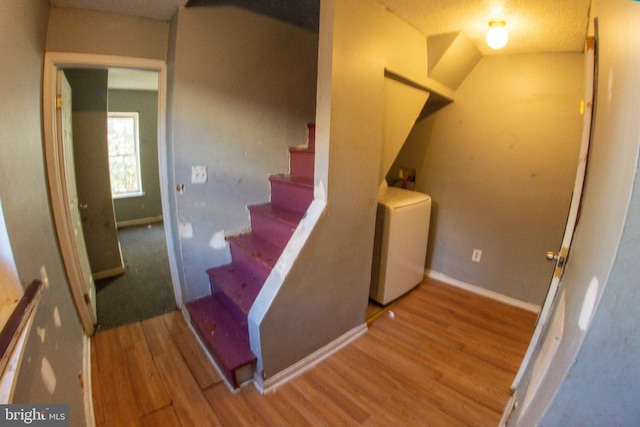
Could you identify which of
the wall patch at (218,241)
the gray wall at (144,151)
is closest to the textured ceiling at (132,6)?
the wall patch at (218,241)

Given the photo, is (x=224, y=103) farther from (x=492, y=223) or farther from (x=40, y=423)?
(x=492, y=223)

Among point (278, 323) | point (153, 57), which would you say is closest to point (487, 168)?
point (278, 323)

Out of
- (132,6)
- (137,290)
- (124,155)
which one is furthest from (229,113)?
(124,155)

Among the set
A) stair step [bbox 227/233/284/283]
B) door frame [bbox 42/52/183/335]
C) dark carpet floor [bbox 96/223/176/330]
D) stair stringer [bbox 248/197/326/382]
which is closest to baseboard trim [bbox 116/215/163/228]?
dark carpet floor [bbox 96/223/176/330]

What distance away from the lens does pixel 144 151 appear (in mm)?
4449

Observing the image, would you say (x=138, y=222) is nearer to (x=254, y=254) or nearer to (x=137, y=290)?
→ (x=137, y=290)

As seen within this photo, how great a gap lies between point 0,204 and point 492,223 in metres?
2.91

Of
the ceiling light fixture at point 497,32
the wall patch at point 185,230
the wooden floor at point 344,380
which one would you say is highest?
the ceiling light fixture at point 497,32

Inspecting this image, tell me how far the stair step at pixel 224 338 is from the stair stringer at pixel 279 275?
0.09 m

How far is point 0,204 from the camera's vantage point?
0.70 metres

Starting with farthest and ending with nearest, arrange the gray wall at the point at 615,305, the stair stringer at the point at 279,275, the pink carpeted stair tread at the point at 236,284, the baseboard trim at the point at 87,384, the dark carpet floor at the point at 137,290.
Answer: the dark carpet floor at the point at 137,290 < the pink carpeted stair tread at the point at 236,284 < the stair stringer at the point at 279,275 < the baseboard trim at the point at 87,384 < the gray wall at the point at 615,305

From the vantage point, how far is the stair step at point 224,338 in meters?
1.48

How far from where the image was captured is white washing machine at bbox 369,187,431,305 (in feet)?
6.77

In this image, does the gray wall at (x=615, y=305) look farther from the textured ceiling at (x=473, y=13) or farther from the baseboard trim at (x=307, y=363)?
the baseboard trim at (x=307, y=363)
